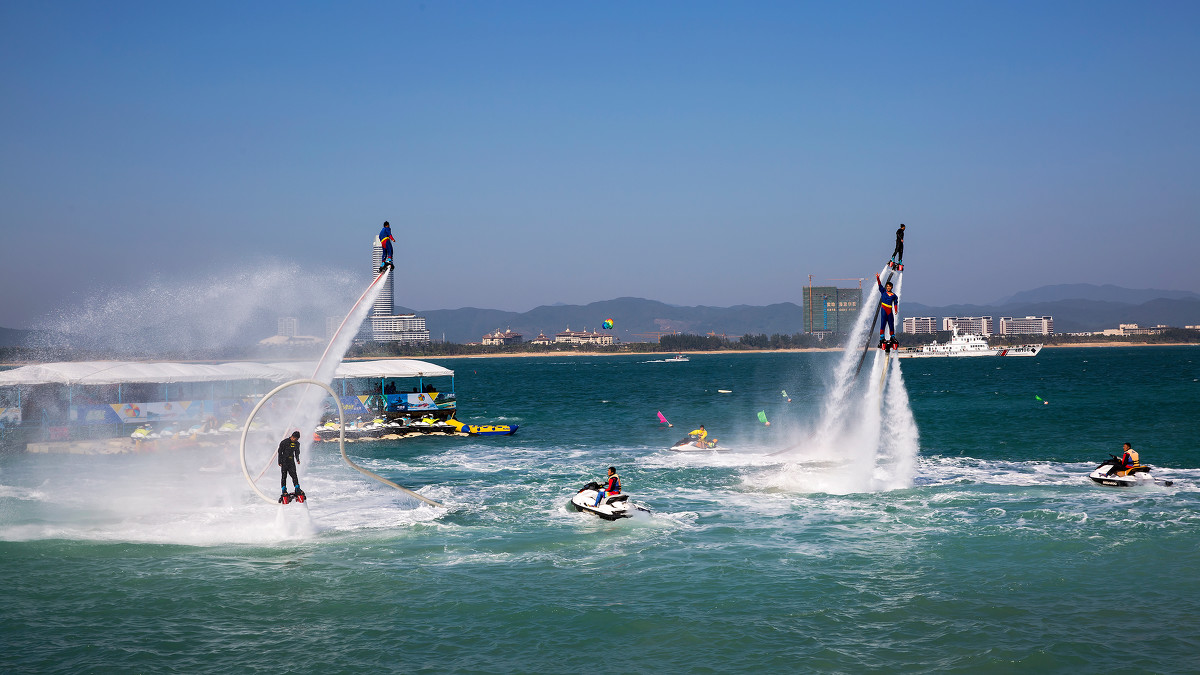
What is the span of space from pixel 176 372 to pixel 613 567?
36.0 meters

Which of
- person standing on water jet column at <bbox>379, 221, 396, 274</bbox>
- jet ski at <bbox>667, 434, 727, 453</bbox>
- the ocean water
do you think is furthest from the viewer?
jet ski at <bbox>667, 434, 727, 453</bbox>

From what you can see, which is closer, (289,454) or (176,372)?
(289,454)

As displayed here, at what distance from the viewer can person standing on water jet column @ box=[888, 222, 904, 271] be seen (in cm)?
2517

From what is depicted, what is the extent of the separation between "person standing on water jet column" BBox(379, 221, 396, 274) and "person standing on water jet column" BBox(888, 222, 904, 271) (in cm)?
1502

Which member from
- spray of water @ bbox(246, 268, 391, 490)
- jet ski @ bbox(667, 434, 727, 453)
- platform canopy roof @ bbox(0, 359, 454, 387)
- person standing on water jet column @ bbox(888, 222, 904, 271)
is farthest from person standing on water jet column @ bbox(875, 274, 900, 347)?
platform canopy roof @ bbox(0, 359, 454, 387)

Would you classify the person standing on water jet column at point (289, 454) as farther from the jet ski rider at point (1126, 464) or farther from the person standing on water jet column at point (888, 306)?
the jet ski rider at point (1126, 464)

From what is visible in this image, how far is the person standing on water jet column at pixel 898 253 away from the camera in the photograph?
82.6ft

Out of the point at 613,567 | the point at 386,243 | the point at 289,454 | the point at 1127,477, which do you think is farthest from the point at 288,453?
the point at 1127,477

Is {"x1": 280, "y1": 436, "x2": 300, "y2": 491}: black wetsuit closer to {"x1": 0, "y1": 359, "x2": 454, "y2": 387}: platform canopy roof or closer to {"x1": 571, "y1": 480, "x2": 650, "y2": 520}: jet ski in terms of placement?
{"x1": 571, "y1": 480, "x2": 650, "y2": 520}: jet ski

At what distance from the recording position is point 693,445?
45.2 m

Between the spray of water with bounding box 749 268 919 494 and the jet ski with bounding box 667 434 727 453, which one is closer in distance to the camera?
the spray of water with bounding box 749 268 919 494

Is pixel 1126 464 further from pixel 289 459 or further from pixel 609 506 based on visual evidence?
pixel 289 459

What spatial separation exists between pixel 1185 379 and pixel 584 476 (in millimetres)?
105189

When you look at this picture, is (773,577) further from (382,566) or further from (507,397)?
(507,397)
